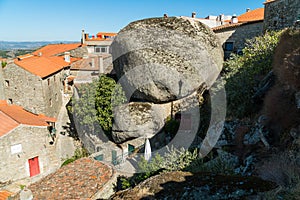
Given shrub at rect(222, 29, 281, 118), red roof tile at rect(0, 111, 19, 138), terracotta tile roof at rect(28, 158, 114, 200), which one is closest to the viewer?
terracotta tile roof at rect(28, 158, 114, 200)

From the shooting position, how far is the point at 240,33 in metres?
17.2

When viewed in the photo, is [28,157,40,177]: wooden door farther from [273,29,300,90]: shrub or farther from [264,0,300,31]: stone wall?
[264,0,300,31]: stone wall

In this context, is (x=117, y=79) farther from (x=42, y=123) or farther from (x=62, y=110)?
(x=62, y=110)

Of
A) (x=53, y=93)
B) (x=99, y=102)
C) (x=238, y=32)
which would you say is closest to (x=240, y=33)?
(x=238, y=32)

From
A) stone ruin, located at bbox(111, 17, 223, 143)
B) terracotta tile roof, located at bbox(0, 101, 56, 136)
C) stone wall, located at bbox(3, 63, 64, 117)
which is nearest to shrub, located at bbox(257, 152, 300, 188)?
stone ruin, located at bbox(111, 17, 223, 143)

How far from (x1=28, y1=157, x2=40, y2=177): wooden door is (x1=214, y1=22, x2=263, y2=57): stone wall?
15262mm

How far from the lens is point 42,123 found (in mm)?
15711

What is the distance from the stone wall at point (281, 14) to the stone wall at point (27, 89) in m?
15.3

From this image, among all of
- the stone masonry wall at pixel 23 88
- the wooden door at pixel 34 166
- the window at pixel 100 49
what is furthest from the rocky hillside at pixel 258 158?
the window at pixel 100 49

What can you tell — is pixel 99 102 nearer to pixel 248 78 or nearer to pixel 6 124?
pixel 6 124

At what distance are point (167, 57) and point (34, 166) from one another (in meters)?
10.7

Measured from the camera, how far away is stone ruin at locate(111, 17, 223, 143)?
48.6ft

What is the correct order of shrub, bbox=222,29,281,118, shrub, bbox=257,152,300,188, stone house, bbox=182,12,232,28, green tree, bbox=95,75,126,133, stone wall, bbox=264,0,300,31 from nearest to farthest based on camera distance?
1. shrub, bbox=257,152,300,188
2. shrub, bbox=222,29,281,118
3. stone wall, bbox=264,0,300,31
4. green tree, bbox=95,75,126,133
5. stone house, bbox=182,12,232,28

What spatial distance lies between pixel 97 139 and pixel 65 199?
8.38 meters
